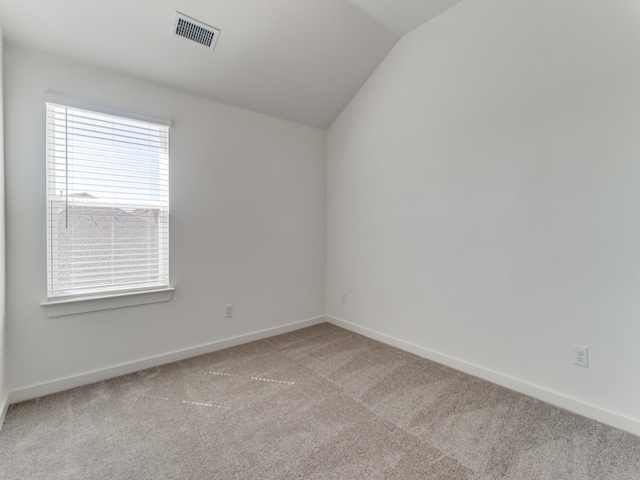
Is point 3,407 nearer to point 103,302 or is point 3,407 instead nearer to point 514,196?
point 103,302

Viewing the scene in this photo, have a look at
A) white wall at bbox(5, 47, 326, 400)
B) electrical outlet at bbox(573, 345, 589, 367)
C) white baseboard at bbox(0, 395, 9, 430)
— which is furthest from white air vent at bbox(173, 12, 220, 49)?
electrical outlet at bbox(573, 345, 589, 367)

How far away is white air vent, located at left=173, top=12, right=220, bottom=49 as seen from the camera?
209 centimetres

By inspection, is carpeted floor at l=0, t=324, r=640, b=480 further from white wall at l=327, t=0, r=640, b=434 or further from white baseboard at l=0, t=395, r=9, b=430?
white wall at l=327, t=0, r=640, b=434

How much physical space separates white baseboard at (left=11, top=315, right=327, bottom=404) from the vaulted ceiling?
7.28 feet

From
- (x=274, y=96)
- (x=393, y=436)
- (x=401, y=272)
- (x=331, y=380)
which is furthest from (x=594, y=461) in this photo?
(x=274, y=96)

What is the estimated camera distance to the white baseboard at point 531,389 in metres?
1.74

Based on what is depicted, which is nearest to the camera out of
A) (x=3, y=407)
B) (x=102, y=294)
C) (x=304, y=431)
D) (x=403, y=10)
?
(x=304, y=431)

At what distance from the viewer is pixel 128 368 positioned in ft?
7.80

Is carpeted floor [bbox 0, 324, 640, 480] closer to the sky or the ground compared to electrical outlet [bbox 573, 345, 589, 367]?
closer to the ground

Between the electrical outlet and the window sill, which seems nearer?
the electrical outlet

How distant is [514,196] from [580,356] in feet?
3.53

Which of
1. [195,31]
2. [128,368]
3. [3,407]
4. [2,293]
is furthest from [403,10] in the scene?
[3,407]

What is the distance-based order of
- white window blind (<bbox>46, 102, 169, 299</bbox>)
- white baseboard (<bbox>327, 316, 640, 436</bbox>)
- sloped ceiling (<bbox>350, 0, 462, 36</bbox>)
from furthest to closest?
1. sloped ceiling (<bbox>350, 0, 462, 36</bbox>)
2. white window blind (<bbox>46, 102, 169, 299</bbox>)
3. white baseboard (<bbox>327, 316, 640, 436</bbox>)

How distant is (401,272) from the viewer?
2891 millimetres
